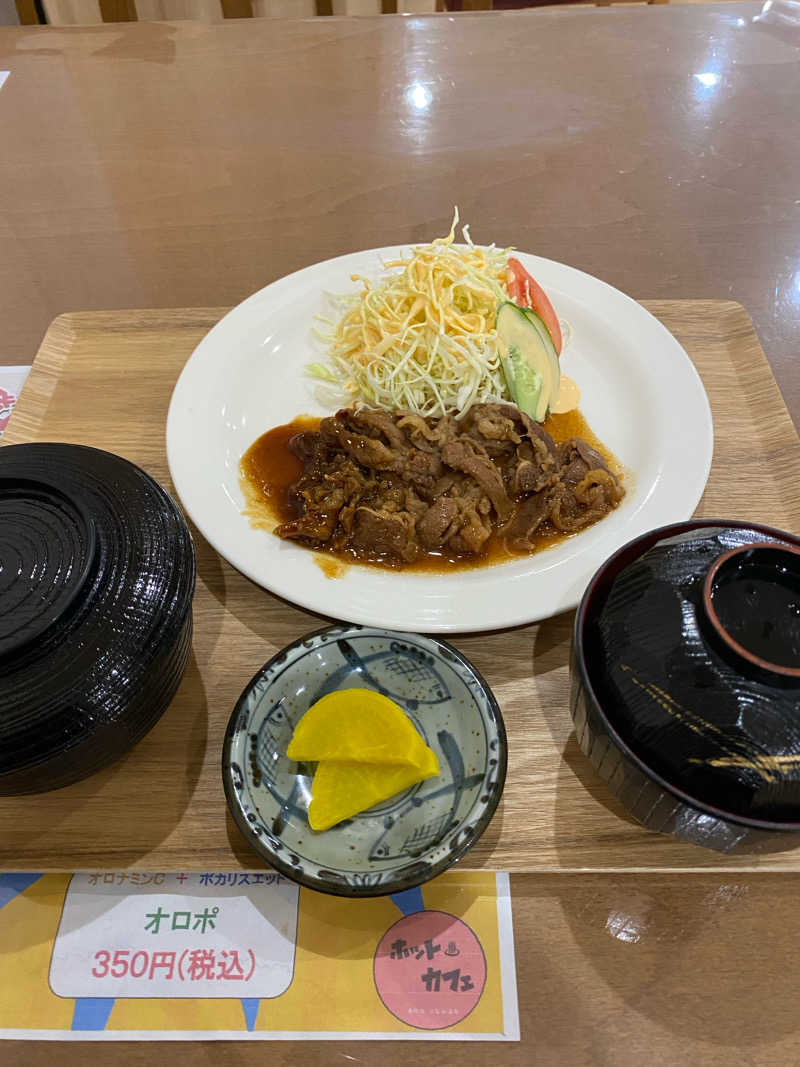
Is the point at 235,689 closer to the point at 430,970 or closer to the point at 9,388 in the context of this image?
the point at 430,970

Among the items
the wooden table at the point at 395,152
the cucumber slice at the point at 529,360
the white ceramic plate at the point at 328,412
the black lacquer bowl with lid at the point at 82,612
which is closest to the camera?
the black lacquer bowl with lid at the point at 82,612

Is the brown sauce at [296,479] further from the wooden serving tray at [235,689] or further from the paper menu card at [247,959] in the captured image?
the paper menu card at [247,959]

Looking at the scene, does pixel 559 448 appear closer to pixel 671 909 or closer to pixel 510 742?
pixel 510 742

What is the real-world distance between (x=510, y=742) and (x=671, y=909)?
425mm

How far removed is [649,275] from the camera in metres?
2.70

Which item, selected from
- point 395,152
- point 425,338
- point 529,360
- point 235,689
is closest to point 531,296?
point 529,360

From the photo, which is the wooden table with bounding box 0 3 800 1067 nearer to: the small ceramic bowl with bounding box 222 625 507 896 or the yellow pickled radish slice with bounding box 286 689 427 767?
the small ceramic bowl with bounding box 222 625 507 896

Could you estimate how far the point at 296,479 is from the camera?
2.01 metres

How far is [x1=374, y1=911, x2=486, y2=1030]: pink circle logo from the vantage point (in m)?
1.24

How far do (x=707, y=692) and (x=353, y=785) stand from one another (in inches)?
25.8

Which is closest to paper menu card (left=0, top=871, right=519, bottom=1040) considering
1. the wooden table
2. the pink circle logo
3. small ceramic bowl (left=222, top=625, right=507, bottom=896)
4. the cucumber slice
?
the pink circle logo

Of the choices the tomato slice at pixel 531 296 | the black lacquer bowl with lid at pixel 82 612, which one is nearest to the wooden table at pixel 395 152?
the tomato slice at pixel 531 296

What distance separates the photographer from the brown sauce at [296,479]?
182 centimetres

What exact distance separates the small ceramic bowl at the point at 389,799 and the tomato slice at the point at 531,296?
1301mm
